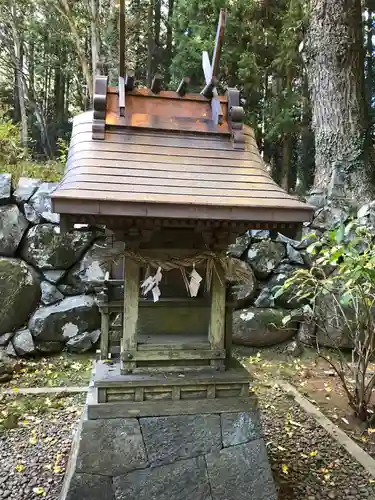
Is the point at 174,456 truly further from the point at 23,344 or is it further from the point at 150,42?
the point at 150,42

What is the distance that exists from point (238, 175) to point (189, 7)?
22.4 feet

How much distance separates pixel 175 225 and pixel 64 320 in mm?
4083

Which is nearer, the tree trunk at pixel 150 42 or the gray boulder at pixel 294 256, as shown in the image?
the gray boulder at pixel 294 256

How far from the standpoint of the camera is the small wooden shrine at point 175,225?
248cm

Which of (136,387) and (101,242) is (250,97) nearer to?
(101,242)

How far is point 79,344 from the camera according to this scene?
602 cm

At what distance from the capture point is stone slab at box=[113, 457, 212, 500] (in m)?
2.72

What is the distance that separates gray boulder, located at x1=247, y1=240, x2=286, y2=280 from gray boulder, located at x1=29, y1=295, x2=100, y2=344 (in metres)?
2.58

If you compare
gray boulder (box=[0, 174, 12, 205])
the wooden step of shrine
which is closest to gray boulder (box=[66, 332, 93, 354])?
gray boulder (box=[0, 174, 12, 205])

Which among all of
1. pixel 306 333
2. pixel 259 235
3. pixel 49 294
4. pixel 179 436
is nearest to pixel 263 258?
pixel 259 235

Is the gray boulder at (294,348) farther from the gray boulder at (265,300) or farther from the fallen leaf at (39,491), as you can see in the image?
the fallen leaf at (39,491)

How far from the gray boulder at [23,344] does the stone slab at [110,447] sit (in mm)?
3541

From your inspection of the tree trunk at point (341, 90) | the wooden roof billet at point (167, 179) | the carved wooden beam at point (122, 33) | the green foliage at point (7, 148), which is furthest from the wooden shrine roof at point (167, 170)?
the green foliage at point (7, 148)

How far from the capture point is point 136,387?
2.78 meters
